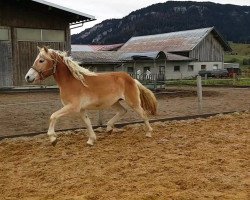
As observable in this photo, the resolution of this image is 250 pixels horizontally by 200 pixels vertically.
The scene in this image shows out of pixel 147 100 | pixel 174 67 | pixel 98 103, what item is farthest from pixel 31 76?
pixel 174 67

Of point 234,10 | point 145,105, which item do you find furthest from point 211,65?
point 234,10

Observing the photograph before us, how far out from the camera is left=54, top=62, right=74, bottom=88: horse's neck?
7301 millimetres

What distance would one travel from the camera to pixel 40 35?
22.0m

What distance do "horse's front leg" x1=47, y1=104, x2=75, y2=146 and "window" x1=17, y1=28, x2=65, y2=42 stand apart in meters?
15.3

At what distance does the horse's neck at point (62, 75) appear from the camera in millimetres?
7301

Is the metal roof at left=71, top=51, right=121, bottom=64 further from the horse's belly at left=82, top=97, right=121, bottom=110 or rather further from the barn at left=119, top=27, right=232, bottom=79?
the horse's belly at left=82, top=97, right=121, bottom=110

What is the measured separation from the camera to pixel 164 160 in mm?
5969

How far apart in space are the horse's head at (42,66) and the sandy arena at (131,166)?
1293 millimetres

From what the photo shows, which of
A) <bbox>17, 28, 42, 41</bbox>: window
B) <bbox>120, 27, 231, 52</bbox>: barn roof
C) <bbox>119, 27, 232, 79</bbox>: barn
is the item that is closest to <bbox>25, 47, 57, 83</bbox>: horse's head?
<bbox>17, 28, 42, 41</bbox>: window

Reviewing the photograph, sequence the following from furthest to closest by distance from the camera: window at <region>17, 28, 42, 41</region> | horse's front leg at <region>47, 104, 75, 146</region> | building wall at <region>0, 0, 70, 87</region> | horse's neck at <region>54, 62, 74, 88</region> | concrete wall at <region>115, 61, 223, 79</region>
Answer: concrete wall at <region>115, 61, 223, 79</region> → window at <region>17, 28, 42, 41</region> → building wall at <region>0, 0, 70, 87</region> → horse's neck at <region>54, 62, 74, 88</region> → horse's front leg at <region>47, 104, 75, 146</region>

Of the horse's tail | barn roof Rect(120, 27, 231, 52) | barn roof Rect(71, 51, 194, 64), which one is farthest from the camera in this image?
barn roof Rect(120, 27, 231, 52)

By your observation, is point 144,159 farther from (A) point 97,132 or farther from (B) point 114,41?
(B) point 114,41

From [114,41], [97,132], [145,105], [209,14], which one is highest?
[209,14]

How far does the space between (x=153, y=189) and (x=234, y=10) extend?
14809cm
